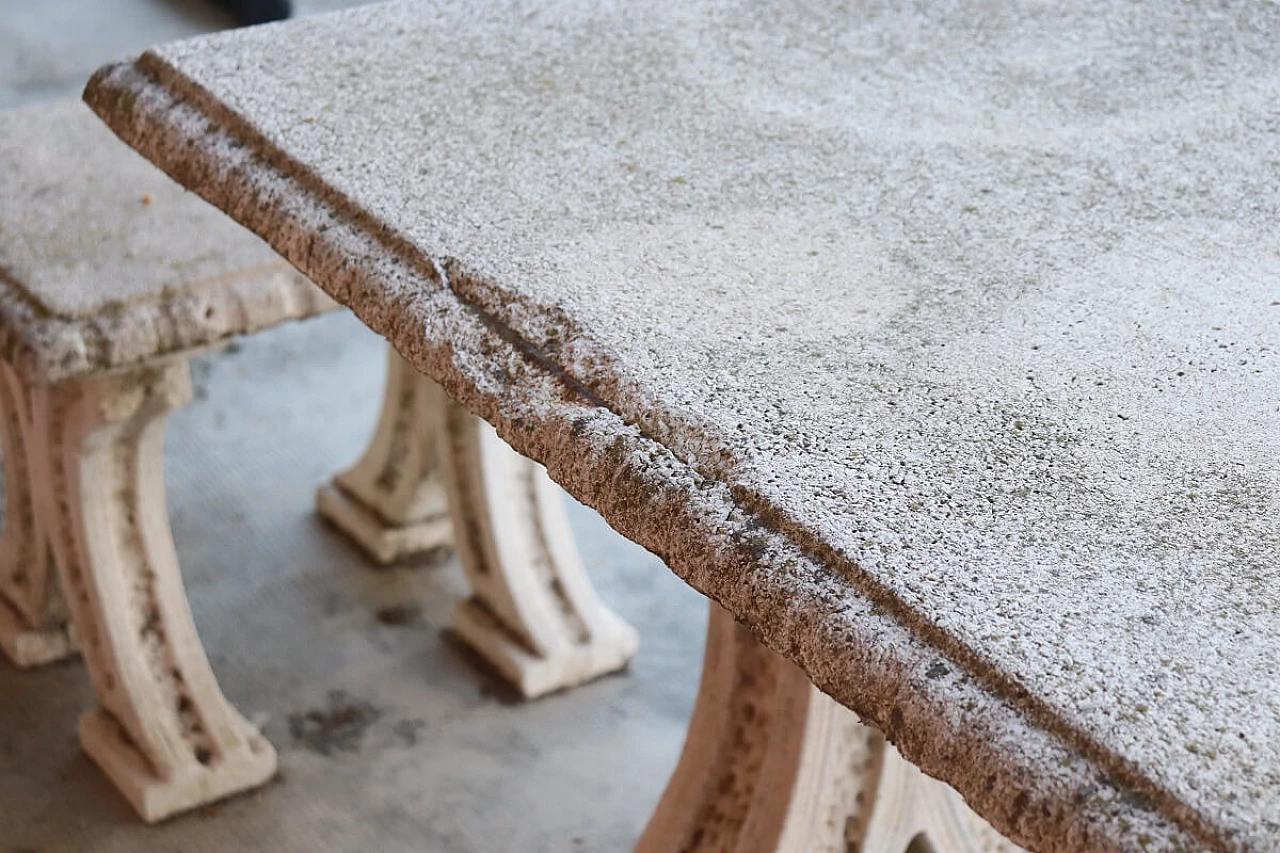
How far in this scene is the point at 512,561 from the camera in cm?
178

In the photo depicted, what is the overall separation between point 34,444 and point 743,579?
1.11 m

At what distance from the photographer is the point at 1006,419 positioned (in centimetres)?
72

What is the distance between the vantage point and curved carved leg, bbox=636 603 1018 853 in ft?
3.60

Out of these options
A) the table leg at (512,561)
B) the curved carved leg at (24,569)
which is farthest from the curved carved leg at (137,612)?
the table leg at (512,561)

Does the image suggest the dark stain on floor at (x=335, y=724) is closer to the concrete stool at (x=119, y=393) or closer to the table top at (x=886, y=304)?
the concrete stool at (x=119, y=393)

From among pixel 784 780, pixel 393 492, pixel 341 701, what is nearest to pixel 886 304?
pixel 784 780

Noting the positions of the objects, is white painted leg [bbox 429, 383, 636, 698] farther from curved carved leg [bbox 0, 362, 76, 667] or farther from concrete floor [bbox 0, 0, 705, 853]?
curved carved leg [bbox 0, 362, 76, 667]

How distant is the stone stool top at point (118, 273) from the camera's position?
1363mm

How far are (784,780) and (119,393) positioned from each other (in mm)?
710

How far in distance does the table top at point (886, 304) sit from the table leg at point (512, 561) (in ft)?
2.07

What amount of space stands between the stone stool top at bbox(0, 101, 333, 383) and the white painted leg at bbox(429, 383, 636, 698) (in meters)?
0.33

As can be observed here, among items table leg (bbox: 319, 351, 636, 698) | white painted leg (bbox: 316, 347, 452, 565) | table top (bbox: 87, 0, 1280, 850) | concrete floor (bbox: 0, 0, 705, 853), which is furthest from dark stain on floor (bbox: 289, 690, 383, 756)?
table top (bbox: 87, 0, 1280, 850)

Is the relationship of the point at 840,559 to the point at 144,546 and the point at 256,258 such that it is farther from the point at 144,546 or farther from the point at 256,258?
the point at 144,546

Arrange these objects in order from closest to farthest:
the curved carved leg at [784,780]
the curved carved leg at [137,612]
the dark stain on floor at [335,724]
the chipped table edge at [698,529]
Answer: the chipped table edge at [698,529], the curved carved leg at [784,780], the curved carved leg at [137,612], the dark stain on floor at [335,724]
